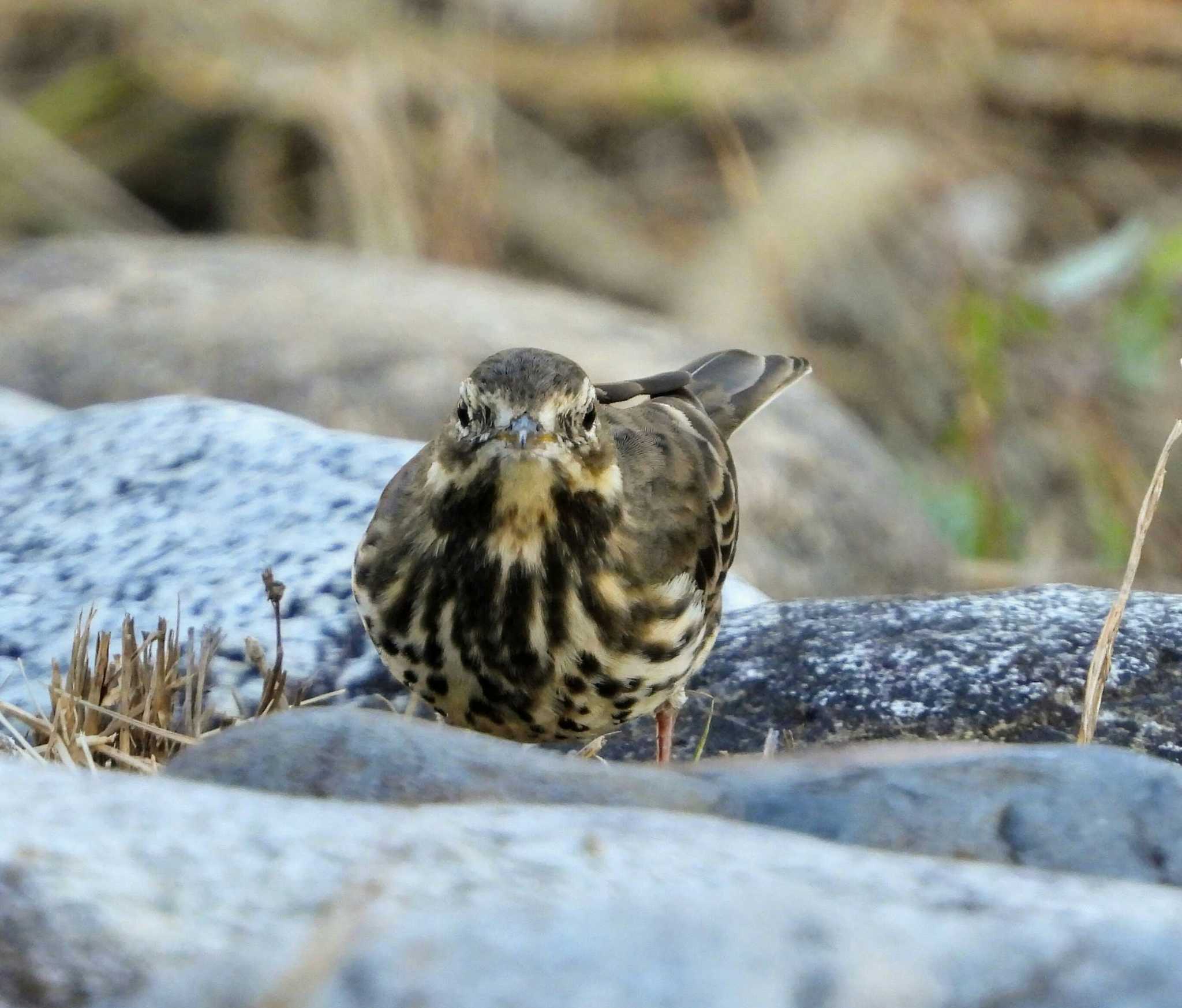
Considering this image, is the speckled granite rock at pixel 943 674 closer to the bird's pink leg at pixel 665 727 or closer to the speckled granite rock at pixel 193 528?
the bird's pink leg at pixel 665 727

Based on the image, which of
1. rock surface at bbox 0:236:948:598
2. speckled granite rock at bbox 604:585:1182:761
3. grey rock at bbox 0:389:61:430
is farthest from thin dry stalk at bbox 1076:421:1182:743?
grey rock at bbox 0:389:61:430

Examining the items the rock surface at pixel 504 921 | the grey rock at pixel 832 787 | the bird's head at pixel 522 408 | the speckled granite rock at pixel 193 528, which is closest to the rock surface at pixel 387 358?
the speckled granite rock at pixel 193 528

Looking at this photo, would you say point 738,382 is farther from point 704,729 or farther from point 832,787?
point 832,787

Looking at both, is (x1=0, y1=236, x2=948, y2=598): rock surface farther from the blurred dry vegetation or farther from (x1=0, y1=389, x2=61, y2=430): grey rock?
the blurred dry vegetation

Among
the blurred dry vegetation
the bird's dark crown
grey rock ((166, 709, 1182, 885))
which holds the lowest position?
grey rock ((166, 709, 1182, 885))

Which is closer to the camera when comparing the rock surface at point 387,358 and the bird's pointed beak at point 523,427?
the bird's pointed beak at point 523,427
